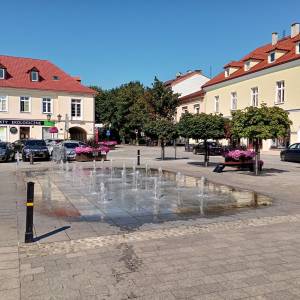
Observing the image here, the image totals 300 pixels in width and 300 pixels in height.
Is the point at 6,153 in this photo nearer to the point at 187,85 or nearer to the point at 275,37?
the point at 275,37

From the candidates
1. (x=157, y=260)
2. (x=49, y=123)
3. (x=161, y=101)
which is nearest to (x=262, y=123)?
(x=157, y=260)

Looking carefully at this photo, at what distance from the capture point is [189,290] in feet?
15.3

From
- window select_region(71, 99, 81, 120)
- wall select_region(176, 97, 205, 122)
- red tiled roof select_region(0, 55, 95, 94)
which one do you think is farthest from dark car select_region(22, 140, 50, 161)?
wall select_region(176, 97, 205, 122)

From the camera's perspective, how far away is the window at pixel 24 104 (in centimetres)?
4609

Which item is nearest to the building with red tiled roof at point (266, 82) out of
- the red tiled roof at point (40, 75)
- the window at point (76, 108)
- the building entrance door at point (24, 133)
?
the red tiled roof at point (40, 75)

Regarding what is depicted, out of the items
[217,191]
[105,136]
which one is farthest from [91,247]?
[105,136]

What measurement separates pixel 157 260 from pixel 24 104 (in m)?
43.7

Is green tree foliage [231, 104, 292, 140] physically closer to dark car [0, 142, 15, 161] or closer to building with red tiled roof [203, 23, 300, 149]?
dark car [0, 142, 15, 161]

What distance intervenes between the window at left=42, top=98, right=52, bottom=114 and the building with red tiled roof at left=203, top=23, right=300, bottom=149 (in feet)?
65.4

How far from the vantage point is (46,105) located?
47.6 metres

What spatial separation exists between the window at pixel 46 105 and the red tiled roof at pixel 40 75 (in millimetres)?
1328

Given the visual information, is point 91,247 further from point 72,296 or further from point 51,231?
point 72,296

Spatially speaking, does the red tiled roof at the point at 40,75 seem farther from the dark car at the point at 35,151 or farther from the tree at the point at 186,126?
the tree at the point at 186,126

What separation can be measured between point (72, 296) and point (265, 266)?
2698 mm
